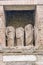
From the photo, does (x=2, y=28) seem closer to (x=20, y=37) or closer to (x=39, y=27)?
(x=20, y=37)

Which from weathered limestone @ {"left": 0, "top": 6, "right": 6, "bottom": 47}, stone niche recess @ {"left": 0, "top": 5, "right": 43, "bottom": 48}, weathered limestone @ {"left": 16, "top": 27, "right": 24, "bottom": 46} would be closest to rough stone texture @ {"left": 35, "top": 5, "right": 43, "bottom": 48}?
stone niche recess @ {"left": 0, "top": 5, "right": 43, "bottom": 48}

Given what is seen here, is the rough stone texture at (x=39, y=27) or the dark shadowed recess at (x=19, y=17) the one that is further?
the dark shadowed recess at (x=19, y=17)

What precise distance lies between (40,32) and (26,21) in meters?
0.25

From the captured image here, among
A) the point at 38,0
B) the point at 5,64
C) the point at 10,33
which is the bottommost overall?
the point at 5,64

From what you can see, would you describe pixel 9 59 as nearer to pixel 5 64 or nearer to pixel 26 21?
pixel 5 64

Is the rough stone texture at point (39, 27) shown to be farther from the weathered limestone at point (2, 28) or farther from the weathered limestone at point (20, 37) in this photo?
the weathered limestone at point (2, 28)

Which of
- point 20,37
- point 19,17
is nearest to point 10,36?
point 20,37

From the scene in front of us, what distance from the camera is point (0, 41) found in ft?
11.4

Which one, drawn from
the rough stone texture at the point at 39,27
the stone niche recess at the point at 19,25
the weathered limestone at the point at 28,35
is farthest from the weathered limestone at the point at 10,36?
the rough stone texture at the point at 39,27

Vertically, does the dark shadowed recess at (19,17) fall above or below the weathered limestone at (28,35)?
above

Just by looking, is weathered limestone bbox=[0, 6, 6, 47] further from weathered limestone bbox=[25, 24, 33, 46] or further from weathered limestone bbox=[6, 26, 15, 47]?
weathered limestone bbox=[25, 24, 33, 46]

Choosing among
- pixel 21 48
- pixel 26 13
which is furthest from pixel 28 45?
pixel 26 13

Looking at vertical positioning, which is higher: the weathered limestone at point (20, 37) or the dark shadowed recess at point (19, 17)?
the dark shadowed recess at point (19, 17)

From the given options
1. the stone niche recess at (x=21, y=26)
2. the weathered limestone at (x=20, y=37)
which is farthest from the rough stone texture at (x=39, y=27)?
the weathered limestone at (x=20, y=37)
